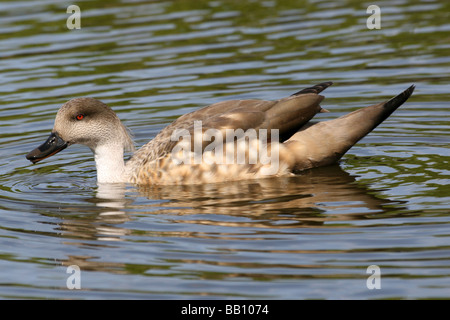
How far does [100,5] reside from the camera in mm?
18969

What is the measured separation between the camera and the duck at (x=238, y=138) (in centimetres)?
1075

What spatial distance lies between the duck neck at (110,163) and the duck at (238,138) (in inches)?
0.7

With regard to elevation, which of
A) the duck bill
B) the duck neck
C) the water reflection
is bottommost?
the water reflection

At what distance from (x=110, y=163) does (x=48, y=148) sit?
0.77m

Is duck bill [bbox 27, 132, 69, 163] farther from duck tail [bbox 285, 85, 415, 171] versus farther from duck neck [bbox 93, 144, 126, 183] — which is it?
duck tail [bbox 285, 85, 415, 171]

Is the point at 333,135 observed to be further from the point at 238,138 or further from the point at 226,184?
the point at 226,184

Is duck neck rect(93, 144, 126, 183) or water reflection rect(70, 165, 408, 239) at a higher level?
duck neck rect(93, 144, 126, 183)

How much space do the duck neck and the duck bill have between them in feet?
1.55

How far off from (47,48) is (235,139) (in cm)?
697

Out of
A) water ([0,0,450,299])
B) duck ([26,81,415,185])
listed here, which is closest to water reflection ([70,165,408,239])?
water ([0,0,450,299])

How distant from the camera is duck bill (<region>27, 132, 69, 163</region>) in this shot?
1094 cm
